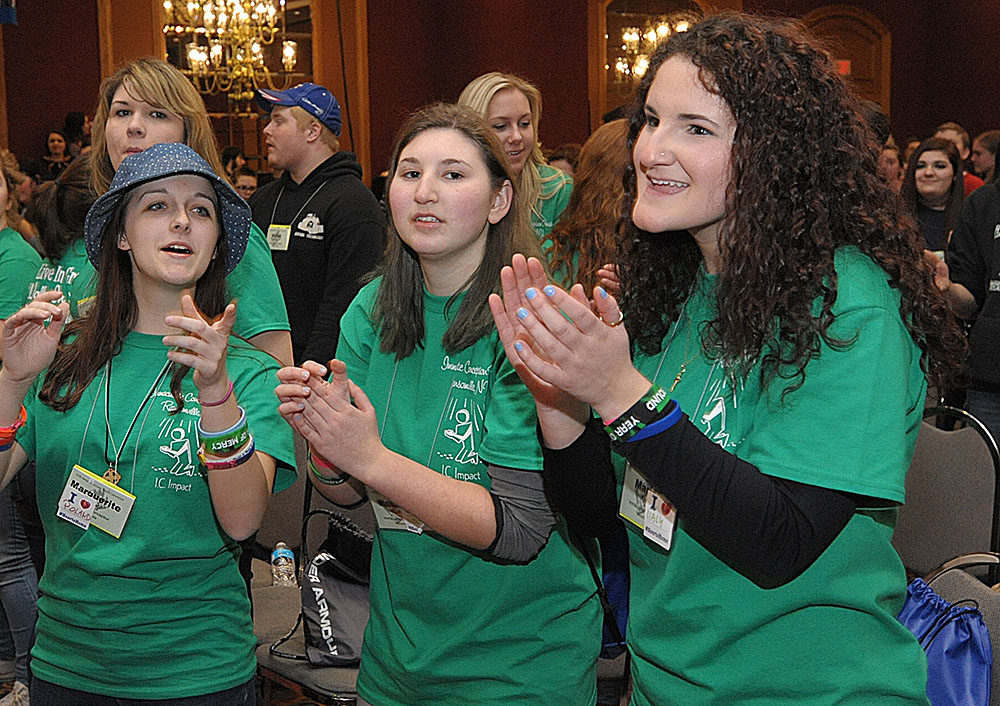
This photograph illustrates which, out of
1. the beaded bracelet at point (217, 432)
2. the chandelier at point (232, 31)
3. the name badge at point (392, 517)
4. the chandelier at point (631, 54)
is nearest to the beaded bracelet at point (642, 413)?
the name badge at point (392, 517)

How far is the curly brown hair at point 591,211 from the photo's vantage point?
3086 millimetres

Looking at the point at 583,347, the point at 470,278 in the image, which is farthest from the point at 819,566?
the point at 470,278

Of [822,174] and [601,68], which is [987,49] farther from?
[822,174]

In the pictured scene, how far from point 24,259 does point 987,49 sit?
1236cm

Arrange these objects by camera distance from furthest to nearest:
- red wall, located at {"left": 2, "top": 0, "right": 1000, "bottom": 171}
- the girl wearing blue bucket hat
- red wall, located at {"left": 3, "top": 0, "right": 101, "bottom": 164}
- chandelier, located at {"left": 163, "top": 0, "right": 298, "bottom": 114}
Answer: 1. red wall, located at {"left": 2, "top": 0, "right": 1000, "bottom": 171}
2. red wall, located at {"left": 3, "top": 0, "right": 101, "bottom": 164}
3. chandelier, located at {"left": 163, "top": 0, "right": 298, "bottom": 114}
4. the girl wearing blue bucket hat

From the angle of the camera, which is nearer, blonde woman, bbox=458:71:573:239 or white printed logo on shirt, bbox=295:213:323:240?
blonde woman, bbox=458:71:573:239

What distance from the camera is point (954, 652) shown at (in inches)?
64.7

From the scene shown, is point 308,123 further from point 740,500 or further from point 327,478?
point 740,500

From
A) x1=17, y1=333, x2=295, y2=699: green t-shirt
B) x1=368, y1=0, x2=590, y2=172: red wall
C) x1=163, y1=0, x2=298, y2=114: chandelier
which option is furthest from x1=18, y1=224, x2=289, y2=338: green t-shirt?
x1=368, y1=0, x2=590, y2=172: red wall

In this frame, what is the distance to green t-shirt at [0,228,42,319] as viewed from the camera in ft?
10.9

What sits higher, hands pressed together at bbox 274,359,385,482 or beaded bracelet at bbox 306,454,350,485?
hands pressed together at bbox 274,359,385,482

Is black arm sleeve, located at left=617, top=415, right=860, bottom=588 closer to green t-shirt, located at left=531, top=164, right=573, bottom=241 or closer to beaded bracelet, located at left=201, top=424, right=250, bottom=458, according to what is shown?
beaded bracelet, located at left=201, top=424, right=250, bottom=458

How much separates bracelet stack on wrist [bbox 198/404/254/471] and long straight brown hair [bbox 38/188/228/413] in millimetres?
184

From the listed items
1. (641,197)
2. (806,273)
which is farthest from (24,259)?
(806,273)
